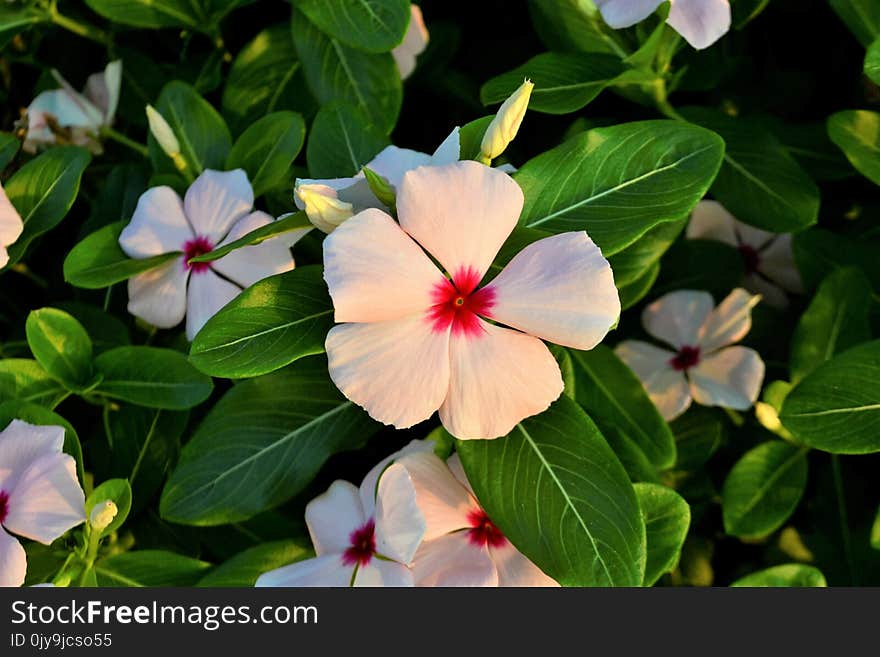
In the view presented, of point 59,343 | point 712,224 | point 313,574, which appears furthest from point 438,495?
point 712,224

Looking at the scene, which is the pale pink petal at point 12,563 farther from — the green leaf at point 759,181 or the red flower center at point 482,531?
the green leaf at point 759,181

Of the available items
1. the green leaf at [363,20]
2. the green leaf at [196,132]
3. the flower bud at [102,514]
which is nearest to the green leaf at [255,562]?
the flower bud at [102,514]

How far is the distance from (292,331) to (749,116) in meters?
0.86

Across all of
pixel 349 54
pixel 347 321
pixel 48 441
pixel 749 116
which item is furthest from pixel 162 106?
pixel 749 116

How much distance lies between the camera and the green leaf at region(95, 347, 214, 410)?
3.55 ft

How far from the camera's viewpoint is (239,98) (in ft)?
4.56

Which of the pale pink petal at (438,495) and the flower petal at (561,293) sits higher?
the flower petal at (561,293)

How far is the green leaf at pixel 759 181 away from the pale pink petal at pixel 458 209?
538 mm

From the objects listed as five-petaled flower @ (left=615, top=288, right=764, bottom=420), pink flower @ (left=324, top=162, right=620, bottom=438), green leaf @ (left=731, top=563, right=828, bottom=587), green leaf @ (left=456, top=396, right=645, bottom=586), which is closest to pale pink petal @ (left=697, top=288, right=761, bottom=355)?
five-petaled flower @ (left=615, top=288, right=764, bottom=420)

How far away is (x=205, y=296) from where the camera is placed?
1.11 metres

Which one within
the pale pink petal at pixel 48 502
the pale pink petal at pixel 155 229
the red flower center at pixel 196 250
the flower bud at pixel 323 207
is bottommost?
the pale pink petal at pixel 48 502

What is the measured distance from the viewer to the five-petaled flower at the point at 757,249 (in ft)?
4.69

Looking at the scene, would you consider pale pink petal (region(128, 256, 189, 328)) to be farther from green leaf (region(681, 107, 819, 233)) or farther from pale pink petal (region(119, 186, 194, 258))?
green leaf (region(681, 107, 819, 233))

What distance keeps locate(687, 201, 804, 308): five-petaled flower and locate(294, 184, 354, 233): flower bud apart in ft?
2.46
